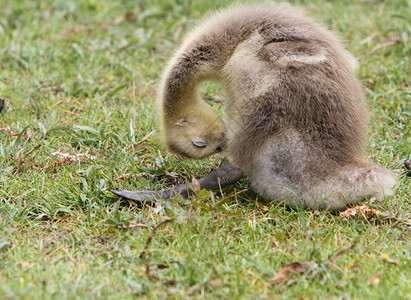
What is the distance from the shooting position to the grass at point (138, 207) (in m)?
2.87

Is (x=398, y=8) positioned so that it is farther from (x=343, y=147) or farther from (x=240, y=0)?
(x=343, y=147)

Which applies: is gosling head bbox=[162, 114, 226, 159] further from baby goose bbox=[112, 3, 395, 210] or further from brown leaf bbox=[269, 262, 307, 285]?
brown leaf bbox=[269, 262, 307, 285]

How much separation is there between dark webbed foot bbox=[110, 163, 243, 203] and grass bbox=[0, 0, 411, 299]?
9cm

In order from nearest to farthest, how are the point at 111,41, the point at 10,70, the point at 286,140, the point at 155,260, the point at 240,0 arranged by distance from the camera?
the point at 155,260 < the point at 286,140 < the point at 240,0 < the point at 10,70 < the point at 111,41

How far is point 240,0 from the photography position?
14.0ft

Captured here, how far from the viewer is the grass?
9.42 ft

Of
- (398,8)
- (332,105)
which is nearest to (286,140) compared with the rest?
(332,105)

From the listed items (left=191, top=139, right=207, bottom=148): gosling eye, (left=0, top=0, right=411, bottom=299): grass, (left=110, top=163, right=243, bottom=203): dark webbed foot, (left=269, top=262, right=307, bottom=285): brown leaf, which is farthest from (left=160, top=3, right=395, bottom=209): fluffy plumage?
(left=269, top=262, right=307, bottom=285): brown leaf

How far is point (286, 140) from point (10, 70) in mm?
3549

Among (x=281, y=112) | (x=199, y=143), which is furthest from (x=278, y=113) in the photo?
(x=199, y=143)

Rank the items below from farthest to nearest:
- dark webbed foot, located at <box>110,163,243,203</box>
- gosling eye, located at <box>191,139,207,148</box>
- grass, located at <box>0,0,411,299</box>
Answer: gosling eye, located at <box>191,139,207,148</box> < dark webbed foot, located at <box>110,163,243,203</box> < grass, located at <box>0,0,411,299</box>

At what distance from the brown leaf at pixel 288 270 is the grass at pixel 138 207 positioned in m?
0.02

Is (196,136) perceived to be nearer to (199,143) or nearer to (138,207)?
(199,143)

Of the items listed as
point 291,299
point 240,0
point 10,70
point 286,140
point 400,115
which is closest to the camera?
point 291,299
